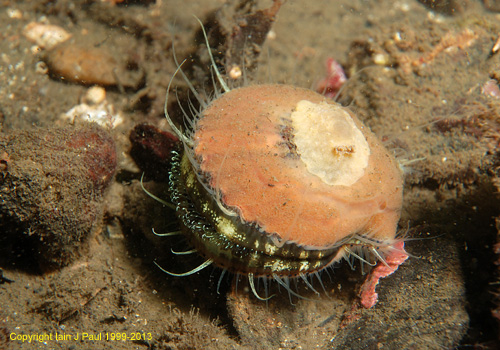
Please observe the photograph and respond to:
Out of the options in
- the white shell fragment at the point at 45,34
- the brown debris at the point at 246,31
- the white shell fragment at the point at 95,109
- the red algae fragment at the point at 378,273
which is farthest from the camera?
the white shell fragment at the point at 45,34

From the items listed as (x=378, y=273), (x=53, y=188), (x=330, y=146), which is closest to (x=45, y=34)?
(x=53, y=188)

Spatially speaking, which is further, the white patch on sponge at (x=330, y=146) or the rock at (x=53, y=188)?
the rock at (x=53, y=188)

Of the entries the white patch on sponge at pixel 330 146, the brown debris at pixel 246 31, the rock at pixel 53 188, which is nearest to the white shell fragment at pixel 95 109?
the rock at pixel 53 188

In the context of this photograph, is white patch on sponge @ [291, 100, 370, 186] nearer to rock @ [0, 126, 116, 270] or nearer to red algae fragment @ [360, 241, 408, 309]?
red algae fragment @ [360, 241, 408, 309]

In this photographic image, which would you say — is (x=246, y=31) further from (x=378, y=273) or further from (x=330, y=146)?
(x=378, y=273)

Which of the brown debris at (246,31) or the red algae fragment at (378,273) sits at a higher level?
the brown debris at (246,31)

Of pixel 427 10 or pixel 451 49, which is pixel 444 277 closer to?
pixel 451 49

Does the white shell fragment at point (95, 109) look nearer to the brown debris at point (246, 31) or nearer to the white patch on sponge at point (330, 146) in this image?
the brown debris at point (246, 31)

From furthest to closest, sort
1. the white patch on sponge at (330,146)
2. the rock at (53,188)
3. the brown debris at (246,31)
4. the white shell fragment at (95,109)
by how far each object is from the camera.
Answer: the white shell fragment at (95,109)
the brown debris at (246,31)
the rock at (53,188)
the white patch on sponge at (330,146)
